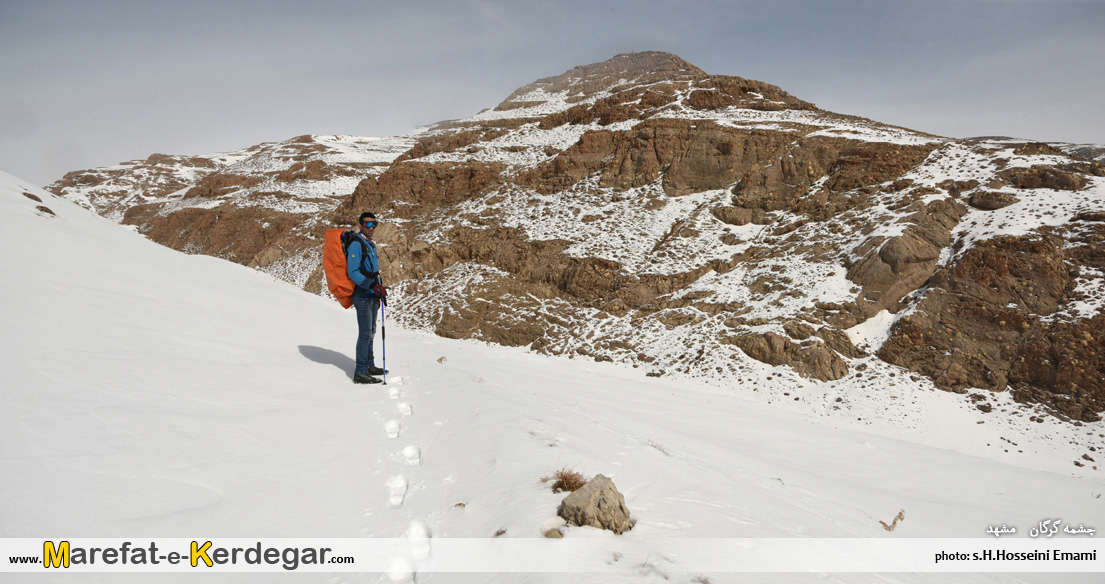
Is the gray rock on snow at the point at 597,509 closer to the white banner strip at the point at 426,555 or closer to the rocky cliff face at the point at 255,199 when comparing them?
the white banner strip at the point at 426,555

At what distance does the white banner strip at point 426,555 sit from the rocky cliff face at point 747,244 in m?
11.9

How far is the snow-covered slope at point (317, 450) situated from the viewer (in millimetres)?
2533

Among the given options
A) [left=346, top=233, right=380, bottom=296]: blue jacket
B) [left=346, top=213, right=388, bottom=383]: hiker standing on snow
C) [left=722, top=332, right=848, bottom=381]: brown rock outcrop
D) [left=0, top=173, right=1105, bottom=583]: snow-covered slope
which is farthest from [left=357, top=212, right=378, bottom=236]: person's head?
[left=722, top=332, right=848, bottom=381]: brown rock outcrop

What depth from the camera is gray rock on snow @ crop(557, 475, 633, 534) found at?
276 centimetres

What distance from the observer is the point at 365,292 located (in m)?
6.30

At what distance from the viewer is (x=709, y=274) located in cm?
1856

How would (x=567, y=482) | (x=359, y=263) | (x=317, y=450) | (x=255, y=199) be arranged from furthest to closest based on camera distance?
(x=255, y=199)
(x=359, y=263)
(x=317, y=450)
(x=567, y=482)

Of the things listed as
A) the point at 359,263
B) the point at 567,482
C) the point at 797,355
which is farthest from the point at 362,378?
the point at 797,355

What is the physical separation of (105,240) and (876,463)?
48.2 ft

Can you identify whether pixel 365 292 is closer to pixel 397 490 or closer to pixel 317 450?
pixel 317 450

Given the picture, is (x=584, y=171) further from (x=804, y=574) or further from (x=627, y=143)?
(x=804, y=574)

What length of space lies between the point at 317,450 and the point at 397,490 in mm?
863

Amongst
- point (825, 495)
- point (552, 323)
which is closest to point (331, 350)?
point (825, 495)

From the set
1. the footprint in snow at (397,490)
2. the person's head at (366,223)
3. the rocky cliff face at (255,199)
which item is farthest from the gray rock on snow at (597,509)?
the rocky cliff face at (255,199)
